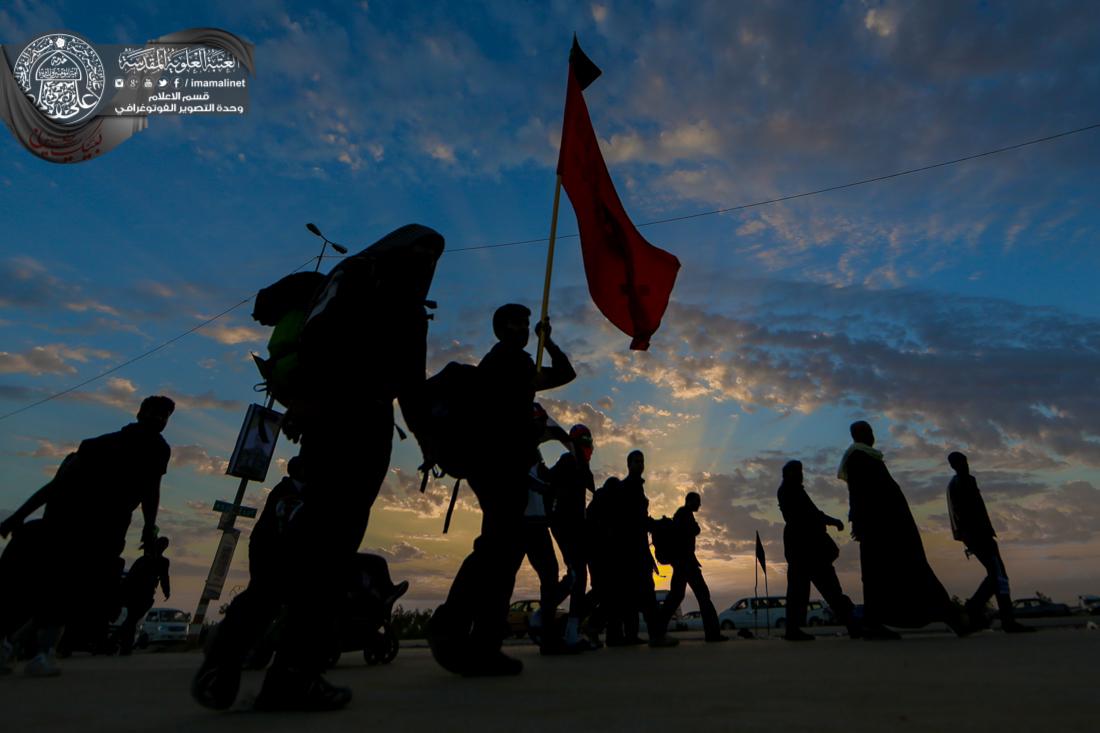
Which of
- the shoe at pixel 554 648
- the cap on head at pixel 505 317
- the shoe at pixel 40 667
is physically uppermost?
the cap on head at pixel 505 317

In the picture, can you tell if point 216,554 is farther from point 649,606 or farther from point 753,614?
point 753,614

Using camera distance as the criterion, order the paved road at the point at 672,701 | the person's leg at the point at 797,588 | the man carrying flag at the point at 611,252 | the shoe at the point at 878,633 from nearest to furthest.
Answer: the paved road at the point at 672,701 → the man carrying flag at the point at 611,252 → the shoe at the point at 878,633 → the person's leg at the point at 797,588

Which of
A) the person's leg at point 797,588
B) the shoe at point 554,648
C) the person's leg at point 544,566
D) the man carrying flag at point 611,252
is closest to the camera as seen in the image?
the person's leg at point 544,566

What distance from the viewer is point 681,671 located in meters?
4.14

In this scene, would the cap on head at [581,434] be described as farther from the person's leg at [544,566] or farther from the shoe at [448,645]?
the shoe at [448,645]

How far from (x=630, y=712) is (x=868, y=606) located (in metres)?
6.40

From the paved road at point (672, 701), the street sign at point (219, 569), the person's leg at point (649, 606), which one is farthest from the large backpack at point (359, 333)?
the street sign at point (219, 569)

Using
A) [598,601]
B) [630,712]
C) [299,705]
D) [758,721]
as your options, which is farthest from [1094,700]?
[598,601]

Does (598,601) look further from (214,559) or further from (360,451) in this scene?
(214,559)

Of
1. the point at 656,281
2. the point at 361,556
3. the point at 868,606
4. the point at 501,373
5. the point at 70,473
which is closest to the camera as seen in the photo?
the point at 501,373

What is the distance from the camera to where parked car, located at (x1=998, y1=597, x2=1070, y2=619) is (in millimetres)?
34000

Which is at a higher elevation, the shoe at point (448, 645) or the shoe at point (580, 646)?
the shoe at point (580, 646)

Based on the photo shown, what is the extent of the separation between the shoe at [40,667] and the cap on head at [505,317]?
12.7 ft

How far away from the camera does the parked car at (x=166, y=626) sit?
88.5 feet
